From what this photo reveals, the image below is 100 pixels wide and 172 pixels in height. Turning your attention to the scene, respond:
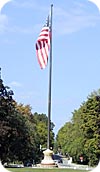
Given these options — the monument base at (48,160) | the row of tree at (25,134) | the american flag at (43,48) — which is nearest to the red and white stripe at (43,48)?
the american flag at (43,48)

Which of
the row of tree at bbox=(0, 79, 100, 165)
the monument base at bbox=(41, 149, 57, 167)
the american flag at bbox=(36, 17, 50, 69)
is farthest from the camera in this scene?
the row of tree at bbox=(0, 79, 100, 165)

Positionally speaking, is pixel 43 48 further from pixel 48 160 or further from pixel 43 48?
pixel 48 160

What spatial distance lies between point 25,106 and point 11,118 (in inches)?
1422

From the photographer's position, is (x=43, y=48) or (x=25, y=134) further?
(x=25, y=134)

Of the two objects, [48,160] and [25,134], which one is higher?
[25,134]

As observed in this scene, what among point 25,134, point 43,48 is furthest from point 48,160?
point 25,134

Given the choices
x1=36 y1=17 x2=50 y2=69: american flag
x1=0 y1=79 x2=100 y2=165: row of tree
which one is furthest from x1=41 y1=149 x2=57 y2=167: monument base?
x1=0 y1=79 x2=100 y2=165: row of tree

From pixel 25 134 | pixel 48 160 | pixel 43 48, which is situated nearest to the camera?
pixel 48 160

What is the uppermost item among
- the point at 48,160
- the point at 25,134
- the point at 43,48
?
the point at 25,134

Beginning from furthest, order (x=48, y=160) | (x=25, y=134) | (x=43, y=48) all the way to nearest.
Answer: (x=25, y=134), (x=43, y=48), (x=48, y=160)

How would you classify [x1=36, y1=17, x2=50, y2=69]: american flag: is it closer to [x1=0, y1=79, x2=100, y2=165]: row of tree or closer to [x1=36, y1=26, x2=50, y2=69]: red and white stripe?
[x1=36, y1=26, x2=50, y2=69]: red and white stripe

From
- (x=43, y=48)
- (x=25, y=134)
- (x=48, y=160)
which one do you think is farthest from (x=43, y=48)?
(x=25, y=134)

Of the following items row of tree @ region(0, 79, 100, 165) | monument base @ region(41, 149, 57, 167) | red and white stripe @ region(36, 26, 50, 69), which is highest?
row of tree @ region(0, 79, 100, 165)

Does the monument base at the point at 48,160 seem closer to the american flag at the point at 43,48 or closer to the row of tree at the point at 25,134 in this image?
the american flag at the point at 43,48
